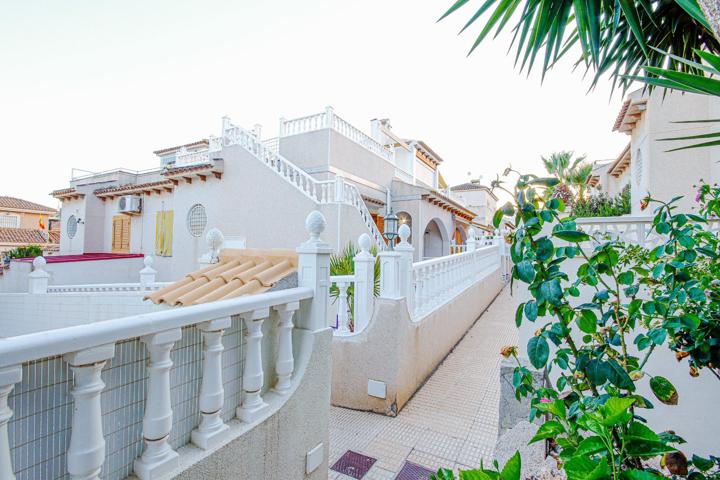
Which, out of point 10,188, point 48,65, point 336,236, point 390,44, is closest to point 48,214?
point 10,188

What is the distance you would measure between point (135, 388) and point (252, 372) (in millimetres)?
538

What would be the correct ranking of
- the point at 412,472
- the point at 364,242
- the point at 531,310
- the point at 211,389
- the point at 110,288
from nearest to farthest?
the point at 531,310, the point at 211,389, the point at 412,472, the point at 364,242, the point at 110,288

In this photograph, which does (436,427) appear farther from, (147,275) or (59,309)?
(59,309)

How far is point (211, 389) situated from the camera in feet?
4.85

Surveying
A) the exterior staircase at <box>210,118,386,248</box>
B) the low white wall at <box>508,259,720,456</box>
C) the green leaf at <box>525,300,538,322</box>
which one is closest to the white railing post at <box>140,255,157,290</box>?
the exterior staircase at <box>210,118,386,248</box>

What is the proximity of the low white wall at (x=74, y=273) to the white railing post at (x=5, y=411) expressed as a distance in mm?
12779

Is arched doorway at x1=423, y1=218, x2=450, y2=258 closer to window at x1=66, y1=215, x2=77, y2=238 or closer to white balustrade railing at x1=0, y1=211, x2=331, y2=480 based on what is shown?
white balustrade railing at x1=0, y1=211, x2=331, y2=480

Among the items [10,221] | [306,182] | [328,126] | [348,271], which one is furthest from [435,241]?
[10,221]

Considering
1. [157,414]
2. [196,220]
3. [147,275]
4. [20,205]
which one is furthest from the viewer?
[20,205]

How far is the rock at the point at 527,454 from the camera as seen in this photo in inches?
56.7

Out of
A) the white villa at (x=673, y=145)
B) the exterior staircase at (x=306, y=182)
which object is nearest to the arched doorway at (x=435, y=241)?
the exterior staircase at (x=306, y=182)

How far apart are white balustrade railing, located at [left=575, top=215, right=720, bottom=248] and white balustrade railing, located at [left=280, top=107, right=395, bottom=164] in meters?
9.65

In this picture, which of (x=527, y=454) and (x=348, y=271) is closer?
(x=527, y=454)

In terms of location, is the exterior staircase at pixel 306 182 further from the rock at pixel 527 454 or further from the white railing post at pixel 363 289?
the rock at pixel 527 454
